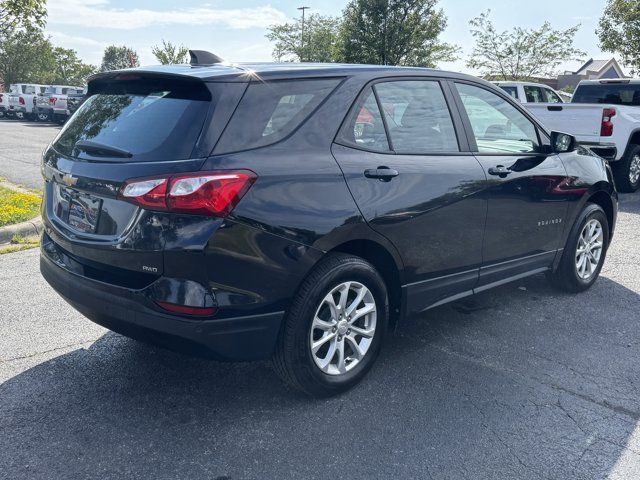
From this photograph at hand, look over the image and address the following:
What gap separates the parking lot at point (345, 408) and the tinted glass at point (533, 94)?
10.2 meters

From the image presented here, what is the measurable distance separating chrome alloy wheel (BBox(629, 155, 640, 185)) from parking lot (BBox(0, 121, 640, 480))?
7105 mm

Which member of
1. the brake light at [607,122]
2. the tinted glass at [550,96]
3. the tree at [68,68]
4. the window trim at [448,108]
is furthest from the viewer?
the tree at [68,68]

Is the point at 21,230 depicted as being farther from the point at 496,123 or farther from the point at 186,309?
the point at 496,123

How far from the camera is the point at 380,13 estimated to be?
35688 millimetres

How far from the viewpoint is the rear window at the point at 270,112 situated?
114 inches

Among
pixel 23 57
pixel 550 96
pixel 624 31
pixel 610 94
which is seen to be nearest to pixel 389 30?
pixel 624 31

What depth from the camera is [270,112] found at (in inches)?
119

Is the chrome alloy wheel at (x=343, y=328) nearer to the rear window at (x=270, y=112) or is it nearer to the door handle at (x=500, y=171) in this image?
the rear window at (x=270, y=112)

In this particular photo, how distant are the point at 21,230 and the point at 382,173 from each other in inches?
191

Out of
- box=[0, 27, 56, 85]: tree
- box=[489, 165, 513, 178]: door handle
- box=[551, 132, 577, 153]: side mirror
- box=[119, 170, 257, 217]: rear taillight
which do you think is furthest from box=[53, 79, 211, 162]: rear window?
box=[0, 27, 56, 85]: tree

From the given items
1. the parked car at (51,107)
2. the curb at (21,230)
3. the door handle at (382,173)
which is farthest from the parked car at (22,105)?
the door handle at (382,173)

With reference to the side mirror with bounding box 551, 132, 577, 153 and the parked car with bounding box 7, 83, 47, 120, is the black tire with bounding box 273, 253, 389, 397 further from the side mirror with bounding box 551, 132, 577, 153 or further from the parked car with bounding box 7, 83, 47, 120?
the parked car with bounding box 7, 83, 47, 120

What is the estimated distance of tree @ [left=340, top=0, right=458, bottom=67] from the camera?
117 feet

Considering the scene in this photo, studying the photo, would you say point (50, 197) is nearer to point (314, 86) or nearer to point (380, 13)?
point (314, 86)
